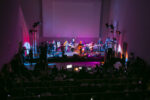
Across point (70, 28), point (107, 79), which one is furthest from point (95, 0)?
point (107, 79)

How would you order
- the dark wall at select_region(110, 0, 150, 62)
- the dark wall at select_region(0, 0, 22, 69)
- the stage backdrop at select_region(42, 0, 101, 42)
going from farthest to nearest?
the stage backdrop at select_region(42, 0, 101, 42) → the dark wall at select_region(110, 0, 150, 62) → the dark wall at select_region(0, 0, 22, 69)

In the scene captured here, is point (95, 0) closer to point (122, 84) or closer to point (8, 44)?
point (8, 44)

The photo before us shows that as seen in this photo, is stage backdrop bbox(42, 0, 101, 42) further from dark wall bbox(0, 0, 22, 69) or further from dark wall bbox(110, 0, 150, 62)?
dark wall bbox(0, 0, 22, 69)

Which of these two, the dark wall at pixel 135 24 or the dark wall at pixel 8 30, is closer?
the dark wall at pixel 8 30

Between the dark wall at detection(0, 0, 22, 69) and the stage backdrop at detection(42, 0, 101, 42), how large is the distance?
2.95 metres

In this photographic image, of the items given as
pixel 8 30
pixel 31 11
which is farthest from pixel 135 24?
pixel 31 11

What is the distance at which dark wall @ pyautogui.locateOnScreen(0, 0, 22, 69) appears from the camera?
6668mm

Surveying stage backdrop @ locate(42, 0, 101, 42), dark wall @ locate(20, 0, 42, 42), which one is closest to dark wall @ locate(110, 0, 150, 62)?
stage backdrop @ locate(42, 0, 101, 42)

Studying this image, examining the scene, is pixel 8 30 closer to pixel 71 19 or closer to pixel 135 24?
pixel 71 19

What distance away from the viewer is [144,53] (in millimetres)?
7539

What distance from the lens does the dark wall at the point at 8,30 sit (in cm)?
667

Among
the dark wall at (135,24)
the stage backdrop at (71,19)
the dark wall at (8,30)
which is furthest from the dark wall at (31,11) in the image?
the dark wall at (135,24)

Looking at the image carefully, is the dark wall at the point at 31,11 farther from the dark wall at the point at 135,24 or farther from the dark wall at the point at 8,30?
the dark wall at the point at 135,24

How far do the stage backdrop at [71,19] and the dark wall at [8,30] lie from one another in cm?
295
